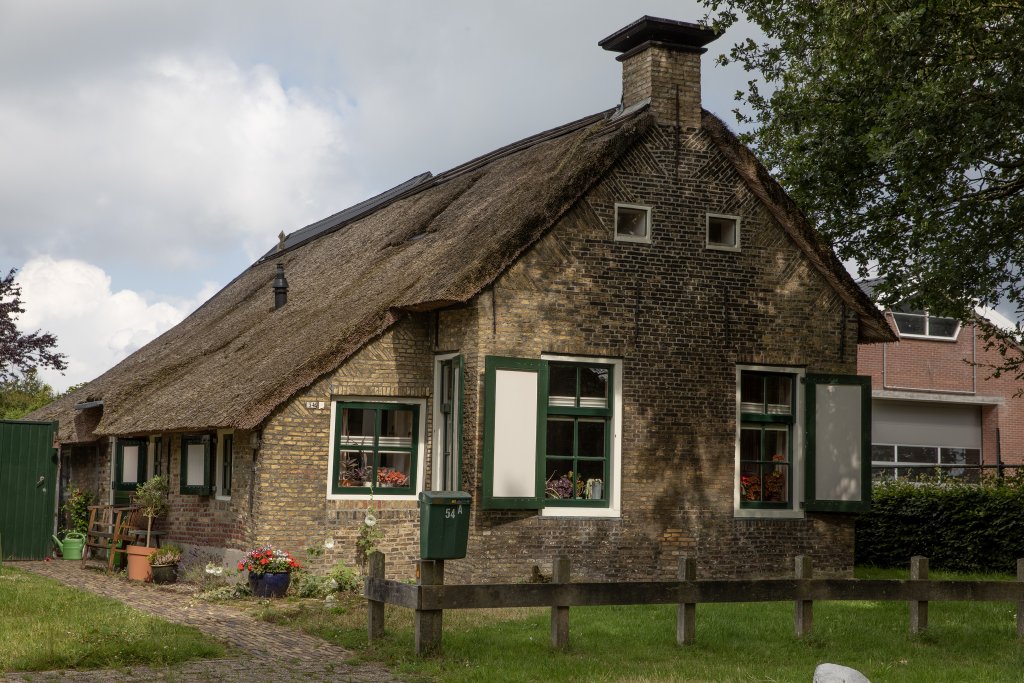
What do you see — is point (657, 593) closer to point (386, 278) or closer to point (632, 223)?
point (632, 223)

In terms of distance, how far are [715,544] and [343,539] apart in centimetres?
483

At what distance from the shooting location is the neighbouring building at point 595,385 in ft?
50.5

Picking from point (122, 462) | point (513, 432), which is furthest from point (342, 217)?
point (513, 432)

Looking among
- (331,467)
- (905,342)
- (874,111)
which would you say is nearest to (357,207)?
(331,467)

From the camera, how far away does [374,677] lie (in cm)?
957

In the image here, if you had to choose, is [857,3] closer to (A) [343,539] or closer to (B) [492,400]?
(B) [492,400]

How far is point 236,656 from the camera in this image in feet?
34.7

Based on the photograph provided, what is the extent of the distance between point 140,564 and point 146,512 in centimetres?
132

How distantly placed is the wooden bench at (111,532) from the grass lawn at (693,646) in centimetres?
522

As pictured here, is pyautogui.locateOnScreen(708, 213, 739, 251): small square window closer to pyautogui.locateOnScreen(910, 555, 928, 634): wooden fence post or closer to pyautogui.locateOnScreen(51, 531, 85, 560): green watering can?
pyautogui.locateOnScreen(910, 555, 928, 634): wooden fence post

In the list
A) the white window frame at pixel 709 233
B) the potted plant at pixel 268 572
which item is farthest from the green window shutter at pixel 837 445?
the potted plant at pixel 268 572

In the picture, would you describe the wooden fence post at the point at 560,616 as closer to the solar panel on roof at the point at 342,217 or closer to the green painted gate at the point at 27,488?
the green painted gate at the point at 27,488

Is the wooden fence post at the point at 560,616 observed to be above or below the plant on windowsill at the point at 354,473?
below

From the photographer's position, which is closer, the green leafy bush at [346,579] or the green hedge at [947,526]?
the green leafy bush at [346,579]
